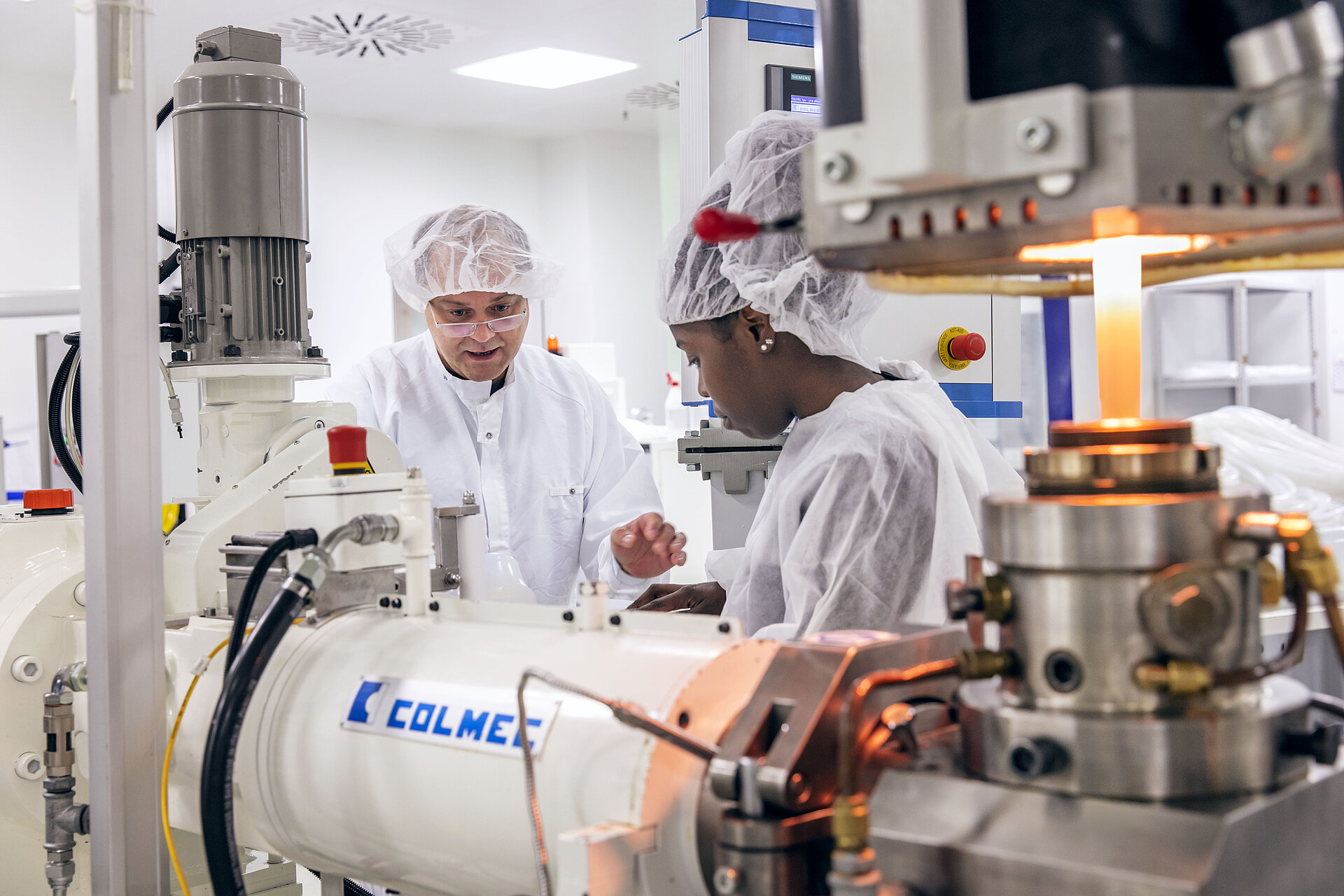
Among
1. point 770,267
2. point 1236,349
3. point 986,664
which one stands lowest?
point 986,664

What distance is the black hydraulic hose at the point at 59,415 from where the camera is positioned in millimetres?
1455

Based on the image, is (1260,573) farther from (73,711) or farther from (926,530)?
(73,711)

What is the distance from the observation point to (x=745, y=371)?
5.32ft

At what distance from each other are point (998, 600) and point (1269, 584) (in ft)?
0.47

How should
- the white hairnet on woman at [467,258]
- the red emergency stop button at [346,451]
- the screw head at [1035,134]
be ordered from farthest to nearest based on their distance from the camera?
the white hairnet on woman at [467,258] → the red emergency stop button at [346,451] → the screw head at [1035,134]

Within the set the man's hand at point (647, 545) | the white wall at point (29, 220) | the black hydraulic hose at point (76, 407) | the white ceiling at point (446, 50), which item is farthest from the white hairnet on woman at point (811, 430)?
the white wall at point (29, 220)

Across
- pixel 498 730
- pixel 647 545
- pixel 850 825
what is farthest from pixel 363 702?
pixel 647 545

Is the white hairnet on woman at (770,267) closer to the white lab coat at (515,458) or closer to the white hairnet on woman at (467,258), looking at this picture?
the white hairnet on woman at (467,258)

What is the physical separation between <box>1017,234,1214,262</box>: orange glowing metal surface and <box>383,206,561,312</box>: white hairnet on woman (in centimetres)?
181

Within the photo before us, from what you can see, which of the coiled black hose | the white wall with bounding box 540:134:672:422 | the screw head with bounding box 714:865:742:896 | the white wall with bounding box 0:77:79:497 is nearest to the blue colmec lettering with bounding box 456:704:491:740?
the screw head with bounding box 714:865:742:896

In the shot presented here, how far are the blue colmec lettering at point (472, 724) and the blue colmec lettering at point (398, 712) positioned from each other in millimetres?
60

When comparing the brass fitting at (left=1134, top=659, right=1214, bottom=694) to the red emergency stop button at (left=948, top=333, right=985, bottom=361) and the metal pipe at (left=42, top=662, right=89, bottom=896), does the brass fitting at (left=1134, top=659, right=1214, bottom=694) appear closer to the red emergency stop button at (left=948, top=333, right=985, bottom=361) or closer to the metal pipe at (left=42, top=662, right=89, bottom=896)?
the metal pipe at (left=42, top=662, right=89, bottom=896)

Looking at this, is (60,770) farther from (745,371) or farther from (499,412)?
(499,412)

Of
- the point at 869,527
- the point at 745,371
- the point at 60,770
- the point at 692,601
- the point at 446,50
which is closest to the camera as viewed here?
the point at 60,770
